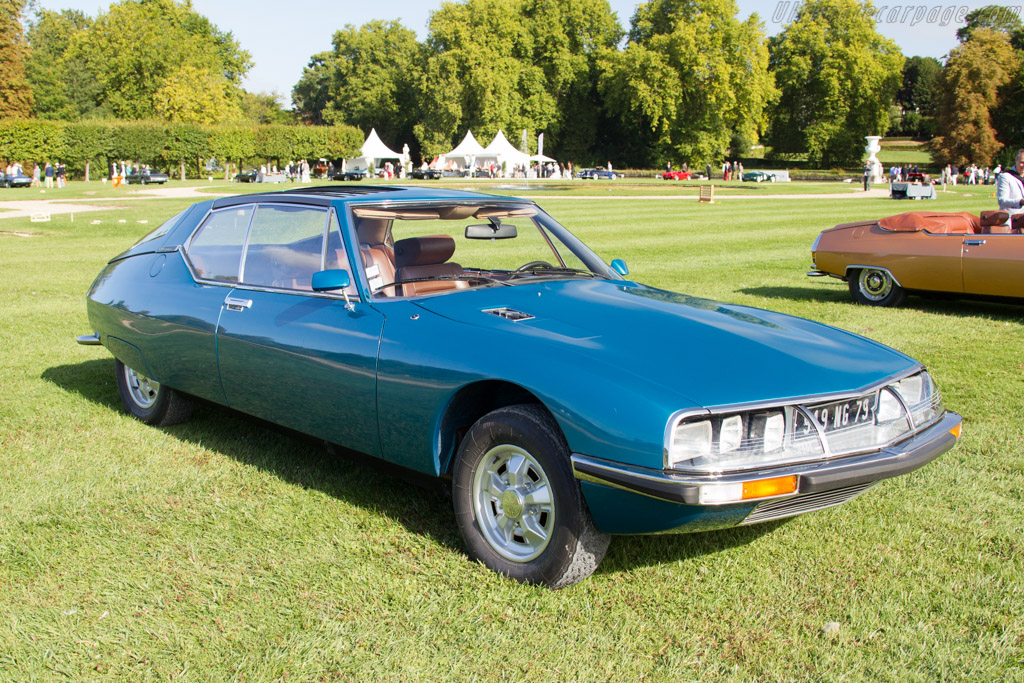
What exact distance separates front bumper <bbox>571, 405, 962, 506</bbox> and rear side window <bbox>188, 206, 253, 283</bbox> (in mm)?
2715

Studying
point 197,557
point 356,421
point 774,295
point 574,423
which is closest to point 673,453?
point 574,423

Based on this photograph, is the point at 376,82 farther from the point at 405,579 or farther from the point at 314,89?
the point at 405,579

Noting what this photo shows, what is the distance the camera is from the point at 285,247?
4.80 meters

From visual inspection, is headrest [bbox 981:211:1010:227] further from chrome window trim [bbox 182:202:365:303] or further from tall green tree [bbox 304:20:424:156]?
tall green tree [bbox 304:20:424:156]

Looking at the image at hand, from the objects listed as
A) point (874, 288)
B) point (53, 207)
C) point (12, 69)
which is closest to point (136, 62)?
point (12, 69)

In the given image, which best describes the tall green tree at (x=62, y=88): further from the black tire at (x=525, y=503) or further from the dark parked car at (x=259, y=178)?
the black tire at (x=525, y=503)

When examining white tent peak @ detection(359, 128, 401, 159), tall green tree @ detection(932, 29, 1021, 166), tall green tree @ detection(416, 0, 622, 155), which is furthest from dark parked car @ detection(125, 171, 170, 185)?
tall green tree @ detection(932, 29, 1021, 166)

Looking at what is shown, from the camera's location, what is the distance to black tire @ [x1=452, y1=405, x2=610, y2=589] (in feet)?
10.7

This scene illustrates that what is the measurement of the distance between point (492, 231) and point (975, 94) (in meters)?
78.7

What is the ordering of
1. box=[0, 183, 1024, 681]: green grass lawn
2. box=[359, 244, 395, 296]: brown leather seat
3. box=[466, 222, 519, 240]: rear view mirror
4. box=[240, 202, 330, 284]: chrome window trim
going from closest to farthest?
1. box=[0, 183, 1024, 681]: green grass lawn
2. box=[359, 244, 395, 296]: brown leather seat
3. box=[240, 202, 330, 284]: chrome window trim
4. box=[466, 222, 519, 240]: rear view mirror

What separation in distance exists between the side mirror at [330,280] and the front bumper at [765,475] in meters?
1.54

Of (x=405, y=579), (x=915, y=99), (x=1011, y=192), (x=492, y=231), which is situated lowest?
(x=405, y=579)

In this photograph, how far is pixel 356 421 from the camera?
13.3 feet

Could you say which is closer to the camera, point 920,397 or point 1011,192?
point 920,397
